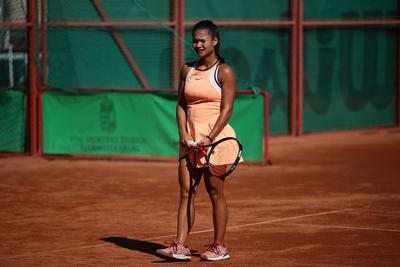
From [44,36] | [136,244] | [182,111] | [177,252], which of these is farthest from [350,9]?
[177,252]

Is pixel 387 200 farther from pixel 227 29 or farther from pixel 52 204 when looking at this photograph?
pixel 227 29

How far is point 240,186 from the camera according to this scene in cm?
1444

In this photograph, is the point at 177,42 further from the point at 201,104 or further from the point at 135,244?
the point at 201,104

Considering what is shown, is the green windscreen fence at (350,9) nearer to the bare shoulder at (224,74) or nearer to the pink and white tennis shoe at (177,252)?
the bare shoulder at (224,74)

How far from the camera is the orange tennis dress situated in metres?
9.01

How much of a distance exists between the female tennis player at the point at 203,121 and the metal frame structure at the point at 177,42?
771 centimetres

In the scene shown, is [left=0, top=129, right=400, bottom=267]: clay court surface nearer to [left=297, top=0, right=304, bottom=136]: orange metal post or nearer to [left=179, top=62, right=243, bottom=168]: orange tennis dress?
[left=179, top=62, right=243, bottom=168]: orange tennis dress

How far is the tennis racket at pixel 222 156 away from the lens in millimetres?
8945

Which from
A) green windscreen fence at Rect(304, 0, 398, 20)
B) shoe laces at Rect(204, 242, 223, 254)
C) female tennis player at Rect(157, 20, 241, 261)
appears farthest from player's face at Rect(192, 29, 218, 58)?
green windscreen fence at Rect(304, 0, 398, 20)

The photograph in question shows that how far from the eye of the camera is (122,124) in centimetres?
1750

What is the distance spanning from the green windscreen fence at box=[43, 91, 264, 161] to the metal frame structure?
20 cm

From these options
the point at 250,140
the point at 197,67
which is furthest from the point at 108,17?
the point at 197,67

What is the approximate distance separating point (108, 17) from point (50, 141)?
8.56ft

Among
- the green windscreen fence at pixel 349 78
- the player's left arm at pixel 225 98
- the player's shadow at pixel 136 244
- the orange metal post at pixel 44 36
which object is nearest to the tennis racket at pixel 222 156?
the player's left arm at pixel 225 98
